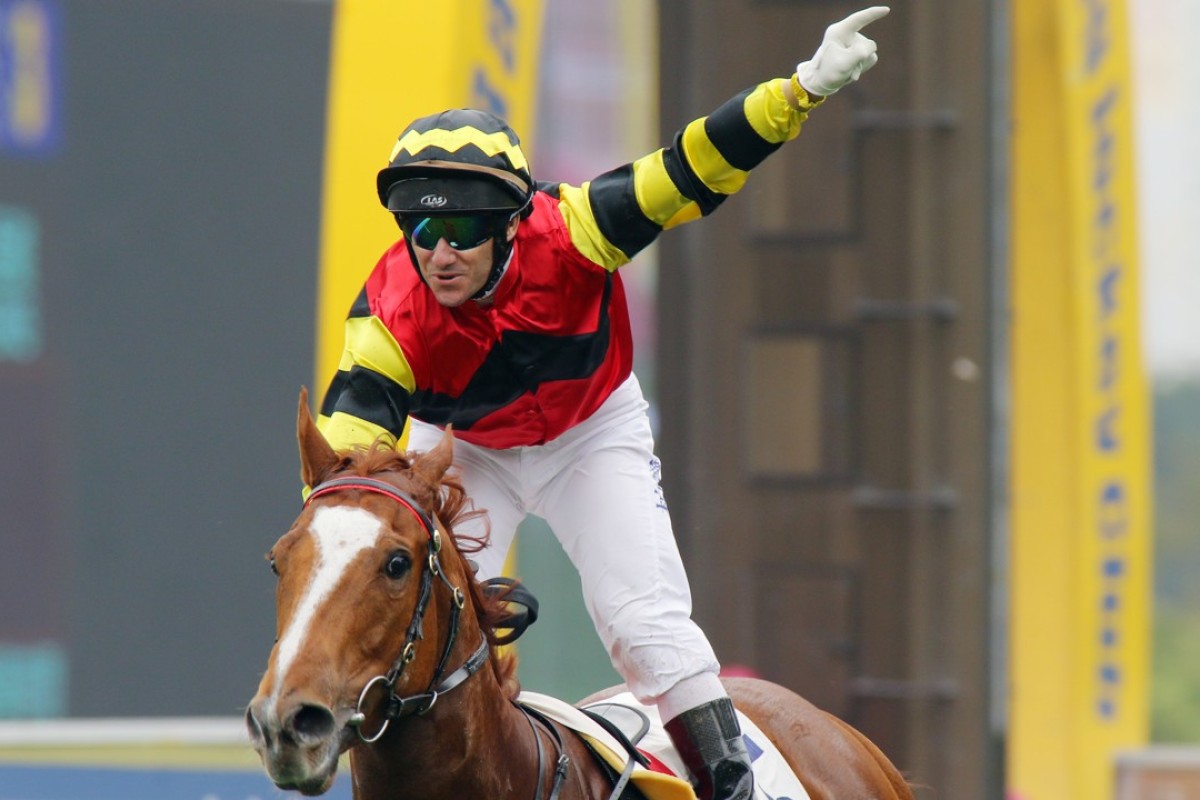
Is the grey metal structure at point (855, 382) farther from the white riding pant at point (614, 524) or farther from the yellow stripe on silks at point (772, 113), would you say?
the yellow stripe on silks at point (772, 113)

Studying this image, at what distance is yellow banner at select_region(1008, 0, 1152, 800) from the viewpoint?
344 inches

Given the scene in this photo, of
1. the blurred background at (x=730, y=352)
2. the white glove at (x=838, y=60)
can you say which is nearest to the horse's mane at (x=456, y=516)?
the white glove at (x=838, y=60)

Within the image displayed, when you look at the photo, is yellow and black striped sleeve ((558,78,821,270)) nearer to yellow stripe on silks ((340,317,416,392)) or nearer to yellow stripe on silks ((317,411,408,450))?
yellow stripe on silks ((340,317,416,392))

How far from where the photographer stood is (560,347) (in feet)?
11.5

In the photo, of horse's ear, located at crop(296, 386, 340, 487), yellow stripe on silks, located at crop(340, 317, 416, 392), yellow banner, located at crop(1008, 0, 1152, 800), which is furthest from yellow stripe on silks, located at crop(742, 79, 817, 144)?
yellow banner, located at crop(1008, 0, 1152, 800)

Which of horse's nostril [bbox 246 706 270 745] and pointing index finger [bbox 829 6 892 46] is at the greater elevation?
pointing index finger [bbox 829 6 892 46]

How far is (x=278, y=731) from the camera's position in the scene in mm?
2555

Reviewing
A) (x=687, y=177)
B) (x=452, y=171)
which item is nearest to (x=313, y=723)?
(x=452, y=171)

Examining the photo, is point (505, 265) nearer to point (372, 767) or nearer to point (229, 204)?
point (372, 767)

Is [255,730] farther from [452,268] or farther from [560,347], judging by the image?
[560,347]

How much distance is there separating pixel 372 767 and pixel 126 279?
426 inches

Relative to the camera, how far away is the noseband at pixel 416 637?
2.77 meters

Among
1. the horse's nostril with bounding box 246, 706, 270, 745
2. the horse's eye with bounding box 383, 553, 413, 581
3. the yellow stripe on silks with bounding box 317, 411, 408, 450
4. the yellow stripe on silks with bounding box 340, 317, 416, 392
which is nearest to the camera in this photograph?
the horse's nostril with bounding box 246, 706, 270, 745

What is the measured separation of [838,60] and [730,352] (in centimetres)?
361
